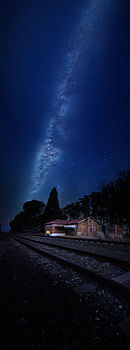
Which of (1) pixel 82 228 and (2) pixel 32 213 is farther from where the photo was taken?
(2) pixel 32 213

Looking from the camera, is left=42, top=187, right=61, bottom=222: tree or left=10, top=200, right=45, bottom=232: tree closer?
left=42, top=187, right=61, bottom=222: tree

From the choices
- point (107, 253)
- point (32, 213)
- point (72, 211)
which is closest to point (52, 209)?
point (32, 213)

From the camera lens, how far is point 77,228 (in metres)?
37.0

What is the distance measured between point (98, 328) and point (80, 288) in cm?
123

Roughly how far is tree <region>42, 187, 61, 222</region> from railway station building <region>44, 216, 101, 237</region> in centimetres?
1990

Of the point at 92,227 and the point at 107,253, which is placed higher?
the point at 107,253

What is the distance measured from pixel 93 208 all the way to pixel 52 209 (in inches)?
705

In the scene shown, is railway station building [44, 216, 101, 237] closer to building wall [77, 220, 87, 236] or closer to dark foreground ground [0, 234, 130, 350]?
building wall [77, 220, 87, 236]

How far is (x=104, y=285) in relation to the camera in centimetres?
302

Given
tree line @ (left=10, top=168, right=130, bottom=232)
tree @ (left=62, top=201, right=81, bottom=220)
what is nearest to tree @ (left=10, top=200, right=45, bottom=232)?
tree line @ (left=10, top=168, right=130, bottom=232)

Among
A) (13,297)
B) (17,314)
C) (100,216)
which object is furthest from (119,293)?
(100,216)

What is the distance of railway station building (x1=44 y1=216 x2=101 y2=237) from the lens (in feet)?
123

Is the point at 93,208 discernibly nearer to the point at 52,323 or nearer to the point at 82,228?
the point at 82,228

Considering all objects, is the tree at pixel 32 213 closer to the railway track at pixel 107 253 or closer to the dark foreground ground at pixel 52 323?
the railway track at pixel 107 253
